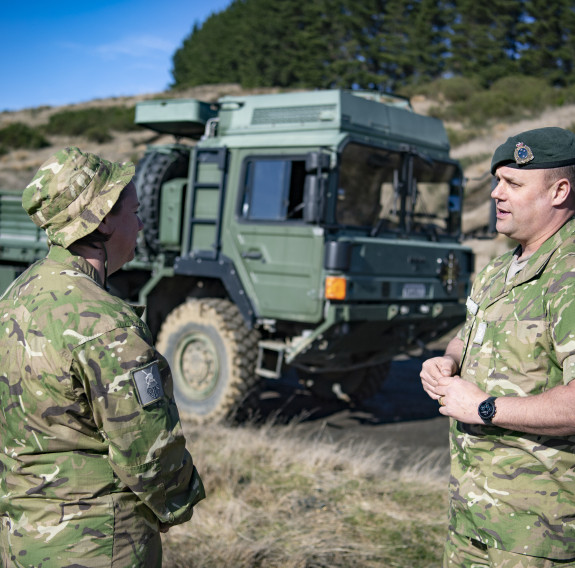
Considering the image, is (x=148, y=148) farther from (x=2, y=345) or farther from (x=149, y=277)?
(x=2, y=345)

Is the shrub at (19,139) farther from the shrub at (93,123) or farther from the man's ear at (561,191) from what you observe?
the man's ear at (561,191)

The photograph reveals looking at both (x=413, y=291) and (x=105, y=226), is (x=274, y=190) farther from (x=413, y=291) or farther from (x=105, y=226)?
(x=105, y=226)

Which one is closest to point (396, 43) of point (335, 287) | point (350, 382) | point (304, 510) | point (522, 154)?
point (350, 382)

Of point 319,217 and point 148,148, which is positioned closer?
point 319,217

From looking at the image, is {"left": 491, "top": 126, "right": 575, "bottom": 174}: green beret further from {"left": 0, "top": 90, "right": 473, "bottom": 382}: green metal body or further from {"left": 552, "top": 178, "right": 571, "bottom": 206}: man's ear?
{"left": 0, "top": 90, "right": 473, "bottom": 382}: green metal body

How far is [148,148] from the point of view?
7.65 meters

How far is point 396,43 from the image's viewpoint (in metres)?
37.3

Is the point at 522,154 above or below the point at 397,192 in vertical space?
below

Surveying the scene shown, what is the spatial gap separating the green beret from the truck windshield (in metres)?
4.00

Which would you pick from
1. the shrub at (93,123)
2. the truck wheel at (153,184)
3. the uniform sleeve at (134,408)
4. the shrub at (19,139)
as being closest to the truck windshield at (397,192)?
the truck wheel at (153,184)

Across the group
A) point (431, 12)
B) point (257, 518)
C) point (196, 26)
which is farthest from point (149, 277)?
point (196, 26)

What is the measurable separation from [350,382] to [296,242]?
226cm

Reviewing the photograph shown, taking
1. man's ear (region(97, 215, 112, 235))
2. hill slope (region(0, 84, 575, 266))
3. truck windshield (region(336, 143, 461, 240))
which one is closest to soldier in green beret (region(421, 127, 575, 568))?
man's ear (region(97, 215, 112, 235))

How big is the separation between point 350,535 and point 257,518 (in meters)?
0.51
